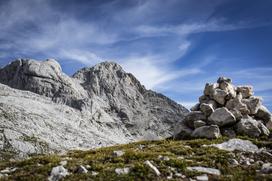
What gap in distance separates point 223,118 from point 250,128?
266 cm

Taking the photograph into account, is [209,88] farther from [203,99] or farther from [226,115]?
[226,115]

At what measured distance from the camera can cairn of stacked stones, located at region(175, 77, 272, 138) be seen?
97.8ft

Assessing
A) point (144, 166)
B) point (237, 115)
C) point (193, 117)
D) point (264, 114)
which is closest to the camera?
point (144, 166)

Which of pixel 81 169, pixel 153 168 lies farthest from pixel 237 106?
pixel 81 169

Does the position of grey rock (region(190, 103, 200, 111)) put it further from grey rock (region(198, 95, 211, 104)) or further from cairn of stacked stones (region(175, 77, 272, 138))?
grey rock (region(198, 95, 211, 104))

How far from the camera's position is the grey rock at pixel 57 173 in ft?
55.3

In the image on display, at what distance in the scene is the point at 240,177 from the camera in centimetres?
1689

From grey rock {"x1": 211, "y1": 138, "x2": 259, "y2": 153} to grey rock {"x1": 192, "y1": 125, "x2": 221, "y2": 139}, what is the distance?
307 centimetres

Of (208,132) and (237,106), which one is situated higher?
(237,106)

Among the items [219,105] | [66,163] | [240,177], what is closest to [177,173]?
[240,177]

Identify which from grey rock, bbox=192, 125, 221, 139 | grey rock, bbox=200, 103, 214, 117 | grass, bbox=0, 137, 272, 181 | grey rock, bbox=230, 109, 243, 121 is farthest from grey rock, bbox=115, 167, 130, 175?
grey rock, bbox=200, 103, 214, 117

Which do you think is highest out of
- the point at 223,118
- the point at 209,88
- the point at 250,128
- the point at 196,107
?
the point at 209,88

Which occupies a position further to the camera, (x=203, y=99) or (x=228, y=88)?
(x=203, y=99)

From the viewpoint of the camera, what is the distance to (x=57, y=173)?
57.2ft
